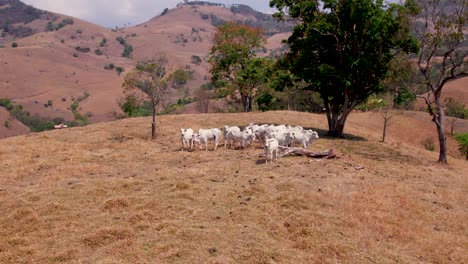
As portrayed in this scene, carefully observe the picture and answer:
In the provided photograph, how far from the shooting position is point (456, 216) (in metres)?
13.9

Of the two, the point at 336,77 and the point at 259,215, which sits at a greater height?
the point at 336,77

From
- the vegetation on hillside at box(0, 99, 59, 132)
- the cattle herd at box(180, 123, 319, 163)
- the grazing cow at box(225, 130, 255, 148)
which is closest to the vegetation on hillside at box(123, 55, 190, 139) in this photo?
the cattle herd at box(180, 123, 319, 163)

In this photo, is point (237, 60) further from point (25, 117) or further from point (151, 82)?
point (25, 117)

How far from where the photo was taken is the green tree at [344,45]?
28.0m

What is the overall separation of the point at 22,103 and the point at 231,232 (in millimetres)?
135404

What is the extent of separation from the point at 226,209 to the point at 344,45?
853 inches

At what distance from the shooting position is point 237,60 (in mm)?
47062

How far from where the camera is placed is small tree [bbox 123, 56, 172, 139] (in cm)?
2938

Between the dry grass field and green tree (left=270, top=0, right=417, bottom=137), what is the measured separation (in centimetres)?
921

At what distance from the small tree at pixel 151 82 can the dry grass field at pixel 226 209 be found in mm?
7856

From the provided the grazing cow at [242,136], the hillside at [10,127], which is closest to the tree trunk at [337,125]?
the grazing cow at [242,136]

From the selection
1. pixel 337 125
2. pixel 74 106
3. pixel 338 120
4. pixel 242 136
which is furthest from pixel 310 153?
pixel 74 106

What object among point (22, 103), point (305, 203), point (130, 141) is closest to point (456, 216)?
point (305, 203)

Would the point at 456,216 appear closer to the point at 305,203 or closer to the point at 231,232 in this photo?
the point at 305,203
